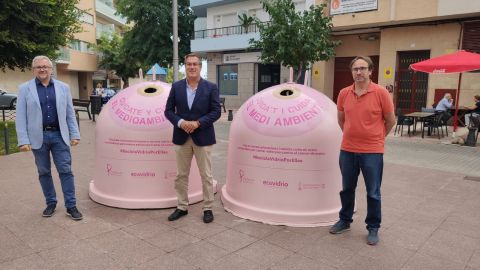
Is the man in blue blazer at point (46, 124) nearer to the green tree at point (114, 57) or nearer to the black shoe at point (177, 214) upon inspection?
the black shoe at point (177, 214)

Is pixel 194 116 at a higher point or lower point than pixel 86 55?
lower

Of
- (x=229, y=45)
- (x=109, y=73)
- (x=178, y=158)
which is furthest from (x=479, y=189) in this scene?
(x=109, y=73)

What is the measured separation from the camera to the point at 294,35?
49.4 ft

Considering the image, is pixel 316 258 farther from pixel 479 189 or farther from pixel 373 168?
pixel 479 189

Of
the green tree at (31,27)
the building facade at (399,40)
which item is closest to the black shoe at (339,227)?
the green tree at (31,27)

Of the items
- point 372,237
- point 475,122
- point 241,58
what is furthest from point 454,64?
point 241,58

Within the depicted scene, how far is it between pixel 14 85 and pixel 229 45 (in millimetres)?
19987

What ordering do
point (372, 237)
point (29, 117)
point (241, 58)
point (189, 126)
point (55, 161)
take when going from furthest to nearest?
point (241, 58), point (55, 161), point (29, 117), point (189, 126), point (372, 237)

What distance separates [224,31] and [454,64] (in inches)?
624

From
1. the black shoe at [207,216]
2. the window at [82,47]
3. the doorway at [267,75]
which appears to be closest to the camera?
the black shoe at [207,216]

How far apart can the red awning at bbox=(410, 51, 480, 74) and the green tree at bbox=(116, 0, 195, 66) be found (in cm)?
1720

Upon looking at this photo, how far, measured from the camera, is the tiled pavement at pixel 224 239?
3400mm

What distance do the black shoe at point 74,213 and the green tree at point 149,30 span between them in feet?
70.3

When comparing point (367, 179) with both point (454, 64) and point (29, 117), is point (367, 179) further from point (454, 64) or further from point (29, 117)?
point (454, 64)
